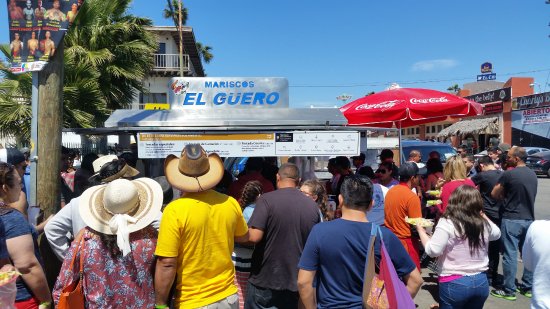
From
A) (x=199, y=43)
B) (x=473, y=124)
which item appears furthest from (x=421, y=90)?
(x=199, y=43)

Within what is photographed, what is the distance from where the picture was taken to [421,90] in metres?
6.86

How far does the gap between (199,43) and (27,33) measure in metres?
41.5

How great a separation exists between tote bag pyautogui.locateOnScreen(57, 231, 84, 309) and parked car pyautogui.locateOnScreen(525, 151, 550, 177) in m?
22.6

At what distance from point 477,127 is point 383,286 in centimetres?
3108

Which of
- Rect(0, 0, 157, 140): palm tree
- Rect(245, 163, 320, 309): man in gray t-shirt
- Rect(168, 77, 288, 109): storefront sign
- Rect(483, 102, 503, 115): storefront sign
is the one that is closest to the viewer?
Rect(245, 163, 320, 309): man in gray t-shirt

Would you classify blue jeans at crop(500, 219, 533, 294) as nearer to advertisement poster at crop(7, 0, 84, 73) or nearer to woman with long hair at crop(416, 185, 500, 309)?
woman with long hair at crop(416, 185, 500, 309)

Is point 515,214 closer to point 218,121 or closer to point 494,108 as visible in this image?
point 218,121

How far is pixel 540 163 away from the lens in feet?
66.5

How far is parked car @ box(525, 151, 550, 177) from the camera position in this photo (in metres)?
20.2

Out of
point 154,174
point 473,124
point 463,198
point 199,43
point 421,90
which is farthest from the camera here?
point 199,43

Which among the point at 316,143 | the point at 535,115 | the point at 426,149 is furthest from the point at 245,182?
the point at 535,115

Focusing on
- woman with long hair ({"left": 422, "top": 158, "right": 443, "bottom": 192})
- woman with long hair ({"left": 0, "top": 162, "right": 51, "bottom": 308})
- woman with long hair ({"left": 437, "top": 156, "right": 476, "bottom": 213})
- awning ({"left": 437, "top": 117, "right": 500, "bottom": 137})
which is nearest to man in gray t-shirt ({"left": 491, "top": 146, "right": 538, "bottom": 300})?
woman with long hair ({"left": 437, "top": 156, "right": 476, "bottom": 213})

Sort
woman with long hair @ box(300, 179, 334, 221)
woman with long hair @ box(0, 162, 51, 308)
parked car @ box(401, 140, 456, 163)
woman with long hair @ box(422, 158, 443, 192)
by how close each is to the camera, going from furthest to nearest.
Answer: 1. parked car @ box(401, 140, 456, 163)
2. woman with long hair @ box(422, 158, 443, 192)
3. woman with long hair @ box(300, 179, 334, 221)
4. woman with long hair @ box(0, 162, 51, 308)

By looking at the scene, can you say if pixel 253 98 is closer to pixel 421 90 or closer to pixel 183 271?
pixel 421 90
